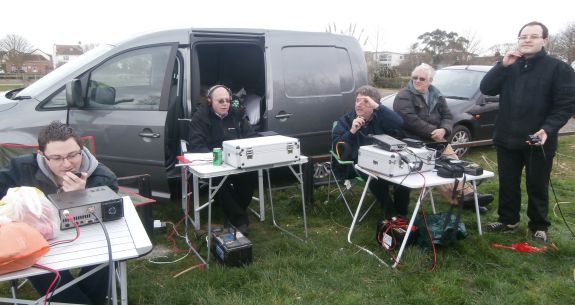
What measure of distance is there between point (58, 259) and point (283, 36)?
3401mm

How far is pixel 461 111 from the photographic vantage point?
6.70 metres

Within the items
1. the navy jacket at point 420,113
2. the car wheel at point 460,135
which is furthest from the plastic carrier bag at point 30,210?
the car wheel at point 460,135

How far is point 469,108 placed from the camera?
22.2 feet

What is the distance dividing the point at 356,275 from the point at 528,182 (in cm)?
176

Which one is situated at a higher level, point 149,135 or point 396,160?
point 149,135

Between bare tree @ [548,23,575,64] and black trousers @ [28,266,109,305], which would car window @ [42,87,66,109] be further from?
bare tree @ [548,23,575,64]

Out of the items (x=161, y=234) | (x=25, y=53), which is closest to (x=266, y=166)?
(x=161, y=234)

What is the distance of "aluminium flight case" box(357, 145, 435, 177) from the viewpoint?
313cm

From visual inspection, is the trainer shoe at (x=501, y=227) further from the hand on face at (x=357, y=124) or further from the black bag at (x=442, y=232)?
the hand on face at (x=357, y=124)

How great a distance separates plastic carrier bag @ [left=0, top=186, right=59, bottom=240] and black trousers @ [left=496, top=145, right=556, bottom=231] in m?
3.45

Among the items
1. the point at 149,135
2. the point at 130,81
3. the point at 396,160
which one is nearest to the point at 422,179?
the point at 396,160

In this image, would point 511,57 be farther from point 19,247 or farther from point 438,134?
point 19,247

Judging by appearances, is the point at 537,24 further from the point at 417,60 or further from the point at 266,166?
the point at 417,60

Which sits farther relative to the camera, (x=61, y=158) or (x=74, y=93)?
(x=74, y=93)
